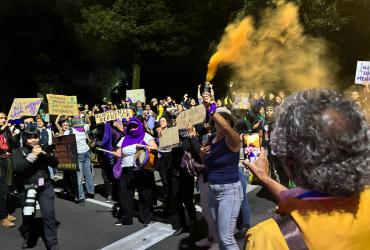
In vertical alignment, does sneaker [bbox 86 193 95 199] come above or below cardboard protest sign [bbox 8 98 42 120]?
below

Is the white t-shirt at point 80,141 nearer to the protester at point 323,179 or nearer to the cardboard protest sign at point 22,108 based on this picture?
the cardboard protest sign at point 22,108

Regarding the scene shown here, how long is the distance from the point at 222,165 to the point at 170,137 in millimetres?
2047

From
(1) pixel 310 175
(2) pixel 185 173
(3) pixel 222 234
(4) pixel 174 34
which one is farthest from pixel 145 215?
(4) pixel 174 34

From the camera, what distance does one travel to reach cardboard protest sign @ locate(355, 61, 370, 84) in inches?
429

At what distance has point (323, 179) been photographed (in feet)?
5.04

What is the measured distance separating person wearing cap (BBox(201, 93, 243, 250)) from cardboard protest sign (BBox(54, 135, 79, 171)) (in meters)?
3.99

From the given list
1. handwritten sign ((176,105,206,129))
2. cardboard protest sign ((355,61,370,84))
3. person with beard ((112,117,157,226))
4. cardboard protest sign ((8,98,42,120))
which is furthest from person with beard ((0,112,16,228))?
cardboard protest sign ((355,61,370,84))

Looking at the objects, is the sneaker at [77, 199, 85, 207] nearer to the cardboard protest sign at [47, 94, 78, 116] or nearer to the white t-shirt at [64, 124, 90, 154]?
the white t-shirt at [64, 124, 90, 154]

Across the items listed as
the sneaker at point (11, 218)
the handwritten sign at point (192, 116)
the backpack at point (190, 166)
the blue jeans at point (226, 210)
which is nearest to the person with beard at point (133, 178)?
the backpack at point (190, 166)

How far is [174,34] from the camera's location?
22.6 metres

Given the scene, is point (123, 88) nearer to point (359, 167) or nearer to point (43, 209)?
point (43, 209)

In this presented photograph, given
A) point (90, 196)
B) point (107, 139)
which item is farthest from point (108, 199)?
point (107, 139)

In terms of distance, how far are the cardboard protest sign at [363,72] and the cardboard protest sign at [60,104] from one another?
22.6 feet

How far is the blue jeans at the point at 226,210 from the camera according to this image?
4.52 metres
